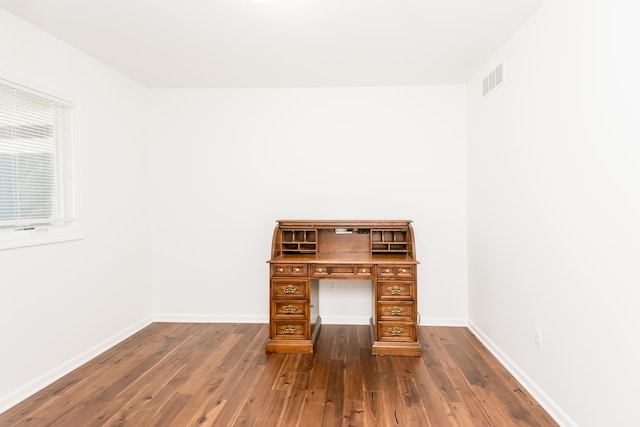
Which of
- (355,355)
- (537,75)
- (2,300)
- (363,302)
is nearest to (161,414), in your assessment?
(2,300)

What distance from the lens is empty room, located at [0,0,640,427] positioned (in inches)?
80.0

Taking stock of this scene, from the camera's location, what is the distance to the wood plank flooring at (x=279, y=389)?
2.19 metres

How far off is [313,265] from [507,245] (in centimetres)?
162

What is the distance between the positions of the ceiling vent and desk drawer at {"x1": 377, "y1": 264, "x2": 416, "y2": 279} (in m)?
1.69

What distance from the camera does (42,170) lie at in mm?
2723

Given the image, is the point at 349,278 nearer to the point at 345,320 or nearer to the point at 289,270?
the point at 289,270

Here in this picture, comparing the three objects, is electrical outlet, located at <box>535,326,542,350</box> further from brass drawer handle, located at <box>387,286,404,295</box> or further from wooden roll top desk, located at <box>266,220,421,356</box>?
brass drawer handle, located at <box>387,286,404,295</box>

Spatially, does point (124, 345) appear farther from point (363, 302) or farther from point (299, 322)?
point (363, 302)

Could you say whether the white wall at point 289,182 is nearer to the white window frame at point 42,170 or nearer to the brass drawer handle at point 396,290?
the brass drawer handle at point 396,290

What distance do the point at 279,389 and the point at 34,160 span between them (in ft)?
8.01

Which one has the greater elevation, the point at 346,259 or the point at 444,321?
the point at 346,259

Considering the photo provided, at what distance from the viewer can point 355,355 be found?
3121 millimetres

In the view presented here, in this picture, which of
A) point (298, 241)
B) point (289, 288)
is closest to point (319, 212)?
point (298, 241)

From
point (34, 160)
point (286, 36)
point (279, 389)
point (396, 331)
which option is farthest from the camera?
point (396, 331)
